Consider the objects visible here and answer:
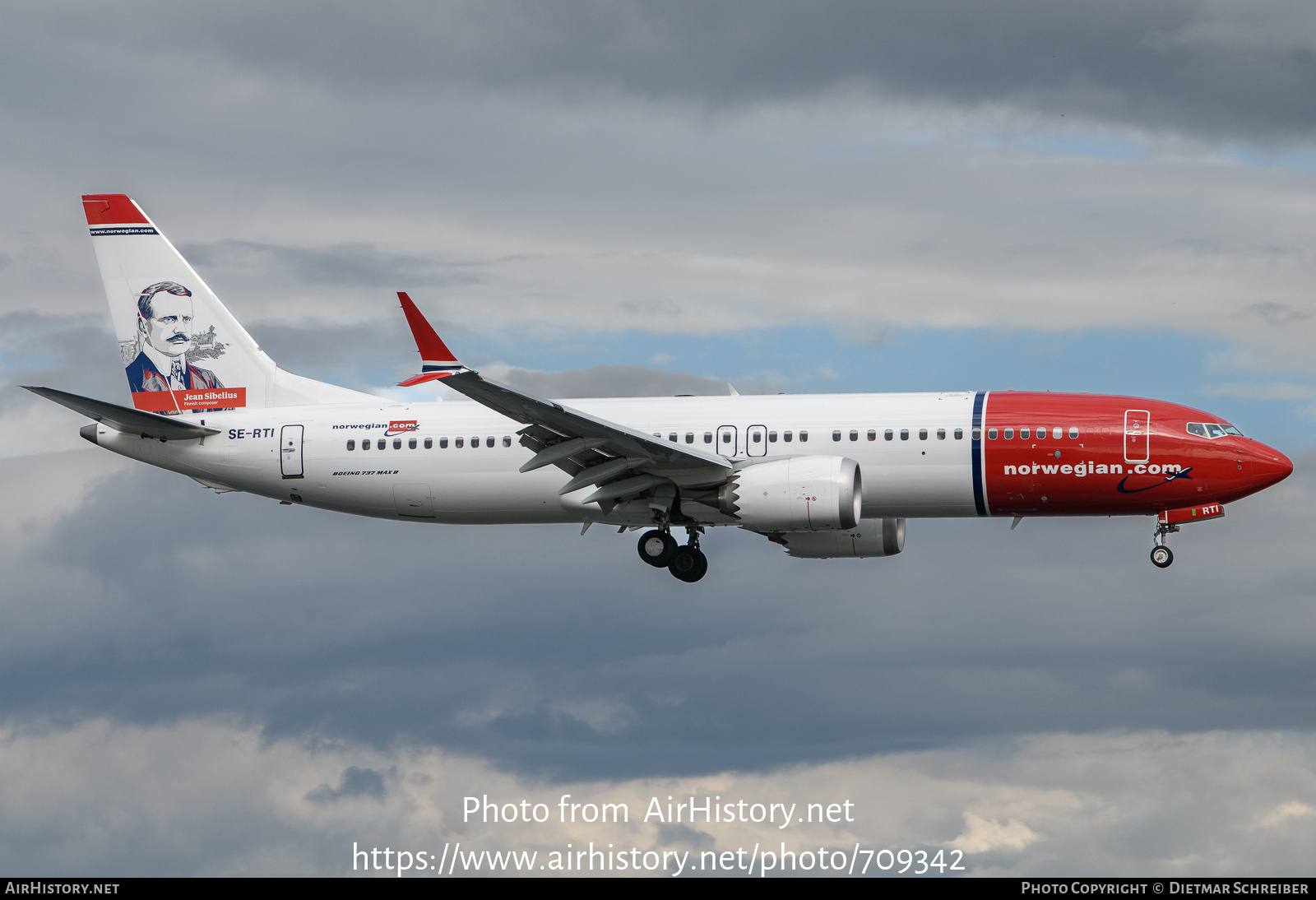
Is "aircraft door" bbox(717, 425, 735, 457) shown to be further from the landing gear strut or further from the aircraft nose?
the aircraft nose

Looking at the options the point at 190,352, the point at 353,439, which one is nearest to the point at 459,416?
the point at 353,439

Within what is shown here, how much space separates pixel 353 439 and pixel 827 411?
14745 millimetres

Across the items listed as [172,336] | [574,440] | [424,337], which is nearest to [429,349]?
[424,337]

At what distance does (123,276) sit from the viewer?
4959 centimetres

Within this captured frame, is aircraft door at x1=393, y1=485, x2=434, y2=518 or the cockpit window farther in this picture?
aircraft door at x1=393, y1=485, x2=434, y2=518

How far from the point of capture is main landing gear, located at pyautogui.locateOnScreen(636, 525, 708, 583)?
44156 millimetres

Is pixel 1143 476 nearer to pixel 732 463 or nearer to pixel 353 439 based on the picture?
pixel 732 463

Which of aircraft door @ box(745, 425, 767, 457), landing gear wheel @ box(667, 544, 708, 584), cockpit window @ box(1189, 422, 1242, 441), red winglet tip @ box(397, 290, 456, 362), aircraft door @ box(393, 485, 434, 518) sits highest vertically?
red winglet tip @ box(397, 290, 456, 362)

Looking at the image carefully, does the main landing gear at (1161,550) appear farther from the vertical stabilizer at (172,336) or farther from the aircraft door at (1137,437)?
the vertical stabilizer at (172,336)

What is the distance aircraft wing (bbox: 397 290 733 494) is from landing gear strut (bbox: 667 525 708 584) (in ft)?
9.95

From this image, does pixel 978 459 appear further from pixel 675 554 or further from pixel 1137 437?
pixel 675 554

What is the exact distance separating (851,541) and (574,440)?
11267 mm

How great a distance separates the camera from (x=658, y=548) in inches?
1745

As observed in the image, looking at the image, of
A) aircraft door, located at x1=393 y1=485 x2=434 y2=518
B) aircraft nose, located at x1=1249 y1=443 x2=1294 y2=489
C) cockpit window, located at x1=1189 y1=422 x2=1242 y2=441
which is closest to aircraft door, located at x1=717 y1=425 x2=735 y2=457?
aircraft door, located at x1=393 y1=485 x2=434 y2=518
